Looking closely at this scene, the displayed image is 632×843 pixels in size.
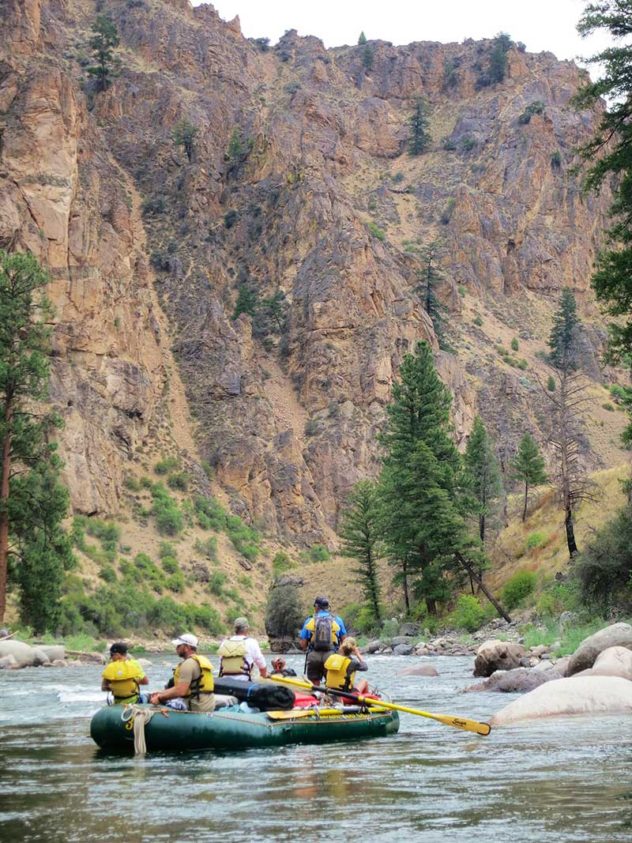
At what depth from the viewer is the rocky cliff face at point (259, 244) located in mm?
72375

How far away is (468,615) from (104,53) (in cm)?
8464

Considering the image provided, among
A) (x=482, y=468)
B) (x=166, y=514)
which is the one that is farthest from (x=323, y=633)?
(x=166, y=514)

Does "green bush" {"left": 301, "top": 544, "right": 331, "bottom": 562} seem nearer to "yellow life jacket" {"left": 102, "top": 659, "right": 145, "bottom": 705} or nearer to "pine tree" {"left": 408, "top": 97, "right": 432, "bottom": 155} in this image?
"yellow life jacket" {"left": 102, "top": 659, "right": 145, "bottom": 705}

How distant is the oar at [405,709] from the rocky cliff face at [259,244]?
48.8 m

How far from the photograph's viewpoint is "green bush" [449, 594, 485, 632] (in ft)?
139

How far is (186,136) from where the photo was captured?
100812mm

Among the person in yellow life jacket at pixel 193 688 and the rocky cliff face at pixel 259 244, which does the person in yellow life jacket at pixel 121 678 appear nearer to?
the person in yellow life jacket at pixel 193 688

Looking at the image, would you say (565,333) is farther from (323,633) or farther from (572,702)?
(572,702)

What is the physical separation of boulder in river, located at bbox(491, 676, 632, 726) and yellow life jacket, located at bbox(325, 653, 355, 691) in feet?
7.69

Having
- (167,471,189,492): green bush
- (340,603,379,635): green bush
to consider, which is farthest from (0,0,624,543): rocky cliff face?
(340,603,379,635): green bush

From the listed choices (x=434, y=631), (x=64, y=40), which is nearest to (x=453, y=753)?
(x=434, y=631)

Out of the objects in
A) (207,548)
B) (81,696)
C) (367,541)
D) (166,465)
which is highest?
(166,465)

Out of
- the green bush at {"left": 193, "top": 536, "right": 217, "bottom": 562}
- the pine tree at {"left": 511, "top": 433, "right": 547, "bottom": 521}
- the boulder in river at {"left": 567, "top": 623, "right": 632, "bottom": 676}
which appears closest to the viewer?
the boulder in river at {"left": 567, "top": 623, "right": 632, "bottom": 676}

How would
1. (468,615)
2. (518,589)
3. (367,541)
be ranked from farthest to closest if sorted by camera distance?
(367,541), (518,589), (468,615)
